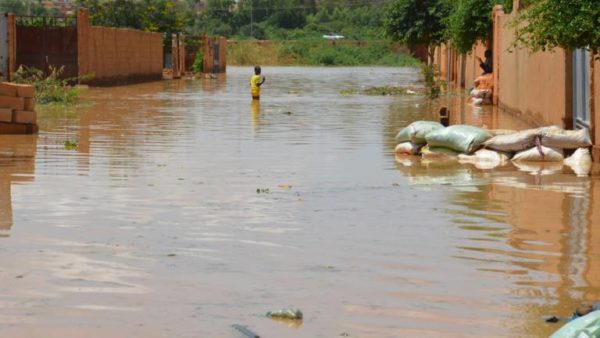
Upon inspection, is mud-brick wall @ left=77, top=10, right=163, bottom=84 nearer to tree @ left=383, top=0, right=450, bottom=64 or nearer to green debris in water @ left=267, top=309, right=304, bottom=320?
tree @ left=383, top=0, right=450, bottom=64

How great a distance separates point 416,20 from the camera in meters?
47.5

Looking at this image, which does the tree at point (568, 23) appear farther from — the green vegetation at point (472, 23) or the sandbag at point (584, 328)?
the green vegetation at point (472, 23)

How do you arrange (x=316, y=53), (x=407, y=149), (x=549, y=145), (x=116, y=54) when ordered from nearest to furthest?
(x=549, y=145)
(x=407, y=149)
(x=116, y=54)
(x=316, y=53)

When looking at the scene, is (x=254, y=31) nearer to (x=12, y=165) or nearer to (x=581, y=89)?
(x=581, y=89)

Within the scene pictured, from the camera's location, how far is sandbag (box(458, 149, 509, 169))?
14.4 m

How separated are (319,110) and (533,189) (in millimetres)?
14813

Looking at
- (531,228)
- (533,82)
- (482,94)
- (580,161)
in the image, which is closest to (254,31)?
(482,94)

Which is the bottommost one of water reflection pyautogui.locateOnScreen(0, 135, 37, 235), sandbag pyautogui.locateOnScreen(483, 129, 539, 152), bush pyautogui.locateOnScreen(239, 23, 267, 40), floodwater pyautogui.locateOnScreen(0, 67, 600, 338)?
floodwater pyautogui.locateOnScreen(0, 67, 600, 338)

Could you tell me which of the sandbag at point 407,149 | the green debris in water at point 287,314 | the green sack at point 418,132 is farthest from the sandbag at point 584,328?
the sandbag at point 407,149

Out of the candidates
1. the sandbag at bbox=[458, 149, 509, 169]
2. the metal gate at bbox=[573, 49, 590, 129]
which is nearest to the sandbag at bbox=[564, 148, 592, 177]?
the sandbag at bbox=[458, 149, 509, 169]

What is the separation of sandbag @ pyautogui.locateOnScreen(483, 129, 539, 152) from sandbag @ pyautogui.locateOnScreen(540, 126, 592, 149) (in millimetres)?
124

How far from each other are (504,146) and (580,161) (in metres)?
1.00

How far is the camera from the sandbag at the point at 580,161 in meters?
13.7

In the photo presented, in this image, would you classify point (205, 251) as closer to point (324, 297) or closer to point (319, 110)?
point (324, 297)
